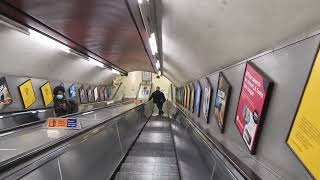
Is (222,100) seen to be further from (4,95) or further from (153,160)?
(4,95)

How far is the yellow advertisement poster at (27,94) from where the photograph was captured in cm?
810

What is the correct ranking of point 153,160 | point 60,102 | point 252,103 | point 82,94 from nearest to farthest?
point 252,103 < point 153,160 < point 60,102 < point 82,94

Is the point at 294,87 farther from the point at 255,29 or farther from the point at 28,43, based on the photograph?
the point at 28,43

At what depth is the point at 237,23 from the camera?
288 cm

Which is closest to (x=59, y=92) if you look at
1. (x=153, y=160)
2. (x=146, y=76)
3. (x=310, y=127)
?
(x=153, y=160)

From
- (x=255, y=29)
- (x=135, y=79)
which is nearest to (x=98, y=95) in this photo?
(x=135, y=79)

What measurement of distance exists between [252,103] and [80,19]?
362 centimetres

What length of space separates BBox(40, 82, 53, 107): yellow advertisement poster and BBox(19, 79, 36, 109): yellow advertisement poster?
0.58 m

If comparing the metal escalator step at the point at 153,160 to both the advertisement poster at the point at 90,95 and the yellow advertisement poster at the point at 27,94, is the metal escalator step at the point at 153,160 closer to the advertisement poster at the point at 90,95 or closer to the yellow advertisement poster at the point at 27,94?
the yellow advertisement poster at the point at 27,94

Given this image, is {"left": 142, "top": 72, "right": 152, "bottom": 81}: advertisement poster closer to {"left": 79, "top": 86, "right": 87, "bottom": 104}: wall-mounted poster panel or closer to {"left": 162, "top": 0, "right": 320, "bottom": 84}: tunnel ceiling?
{"left": 79, "top": 86, "right": 87, "bottom": 104}: wall-mounted poster panel

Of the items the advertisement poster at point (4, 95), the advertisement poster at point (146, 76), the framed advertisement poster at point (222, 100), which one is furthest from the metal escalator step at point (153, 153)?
the advertisement poster at point (146, 76)

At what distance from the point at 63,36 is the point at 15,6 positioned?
77.6 inches

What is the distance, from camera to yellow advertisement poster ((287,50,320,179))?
1.68 m

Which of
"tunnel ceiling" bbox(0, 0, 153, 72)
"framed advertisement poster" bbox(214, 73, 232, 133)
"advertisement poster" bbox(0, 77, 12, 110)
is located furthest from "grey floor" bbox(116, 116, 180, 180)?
"advertisement poster" bbox(0, 77, 12, 110)
